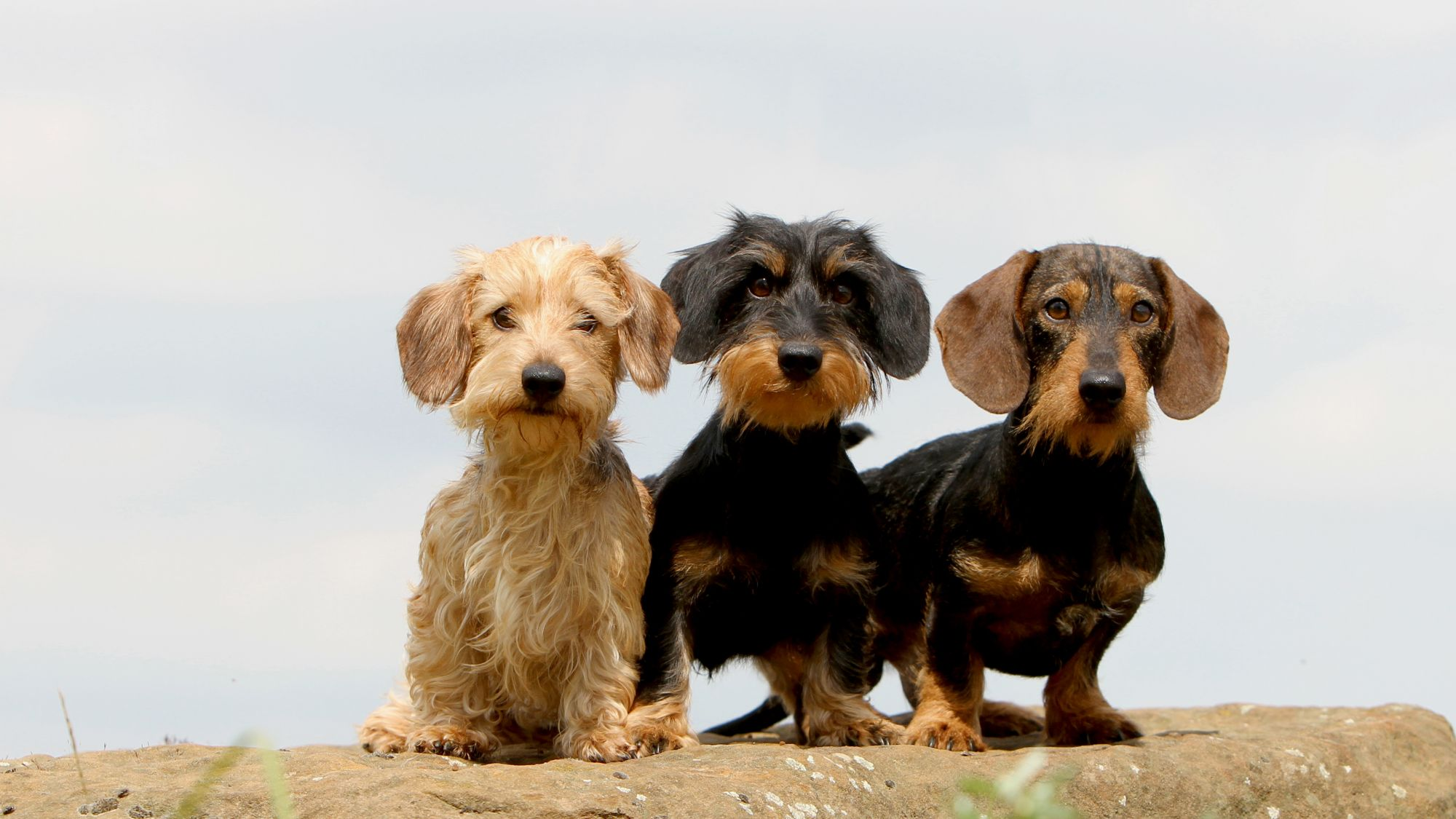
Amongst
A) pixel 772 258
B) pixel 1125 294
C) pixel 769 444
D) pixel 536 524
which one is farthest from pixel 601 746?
pixel 1125 294

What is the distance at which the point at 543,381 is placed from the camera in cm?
523

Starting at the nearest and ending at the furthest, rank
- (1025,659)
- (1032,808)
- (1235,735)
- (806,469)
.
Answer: (1032,808) → (806,469) → (1025,659) → (1235,735)

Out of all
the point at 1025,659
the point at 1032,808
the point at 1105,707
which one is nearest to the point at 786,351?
the point at 1025,659

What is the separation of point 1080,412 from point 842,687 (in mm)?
1603

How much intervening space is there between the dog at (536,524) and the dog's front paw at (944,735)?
1333mm

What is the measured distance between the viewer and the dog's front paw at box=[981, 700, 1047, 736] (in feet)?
25.2

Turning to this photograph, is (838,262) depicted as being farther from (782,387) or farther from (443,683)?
(443,683)

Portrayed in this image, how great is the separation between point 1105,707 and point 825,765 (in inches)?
89.6

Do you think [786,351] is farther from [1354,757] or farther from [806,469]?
[1354,757]

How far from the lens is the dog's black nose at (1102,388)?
568cm

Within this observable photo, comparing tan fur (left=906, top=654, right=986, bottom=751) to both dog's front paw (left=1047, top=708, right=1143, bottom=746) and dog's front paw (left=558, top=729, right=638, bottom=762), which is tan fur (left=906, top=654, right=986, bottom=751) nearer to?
dog's front paw (left=1047, top=708, right=1143, bottom=746)

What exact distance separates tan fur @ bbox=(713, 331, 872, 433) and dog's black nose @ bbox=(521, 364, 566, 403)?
31.6 inches

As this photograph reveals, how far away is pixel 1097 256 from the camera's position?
20.7 ft

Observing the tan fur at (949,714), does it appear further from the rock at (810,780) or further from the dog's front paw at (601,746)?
the dog's front paw at (601,746)
